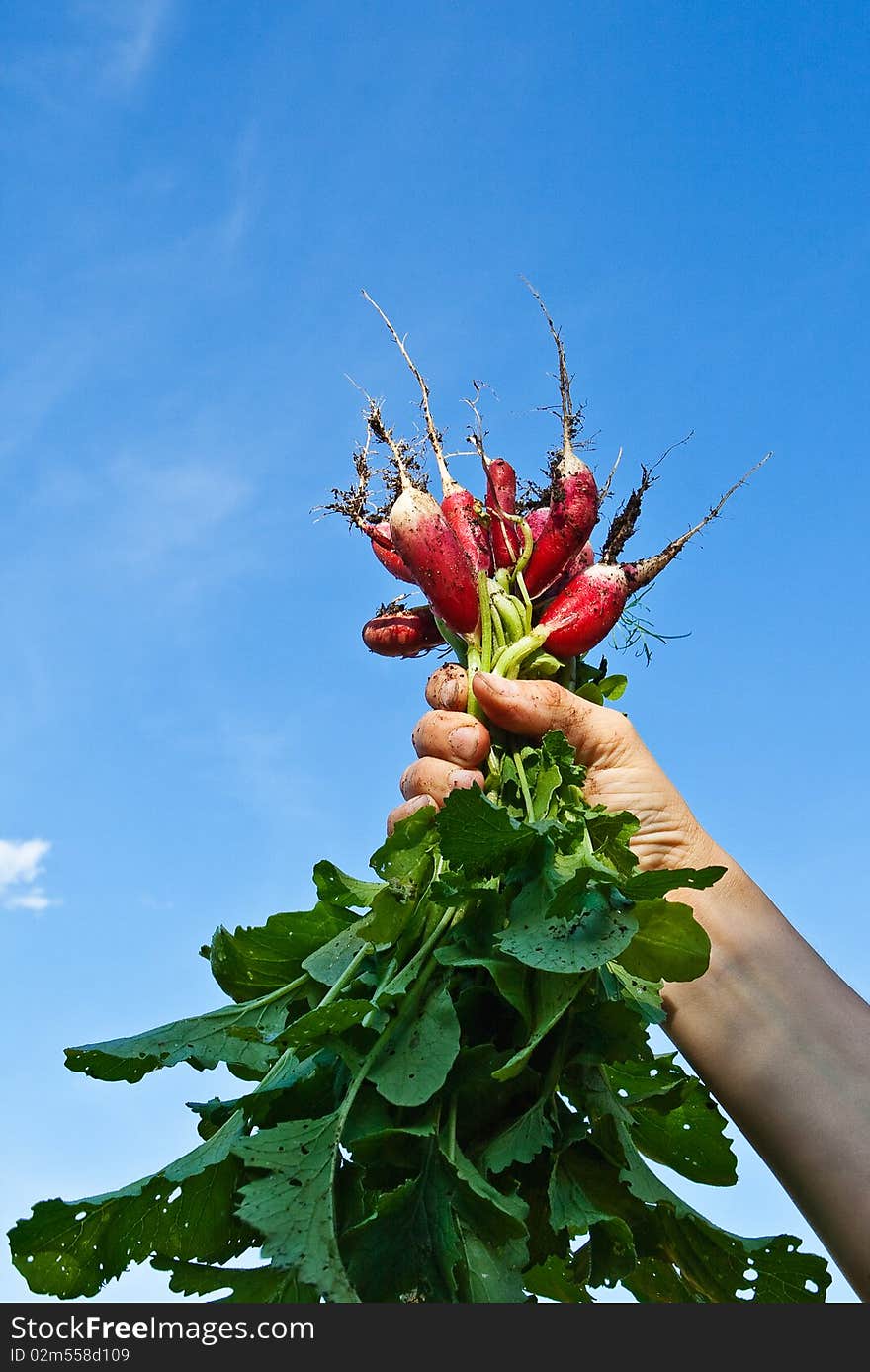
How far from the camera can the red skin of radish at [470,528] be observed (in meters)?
2.55

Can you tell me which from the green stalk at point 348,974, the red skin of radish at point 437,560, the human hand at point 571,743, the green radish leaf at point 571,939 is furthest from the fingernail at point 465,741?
the green radish leaf at point 571,939

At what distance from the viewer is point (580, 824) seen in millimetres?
1801

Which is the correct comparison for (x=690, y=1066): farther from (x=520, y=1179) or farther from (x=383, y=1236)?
(x=383, y=1236)

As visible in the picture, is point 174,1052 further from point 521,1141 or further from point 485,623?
point 485,623

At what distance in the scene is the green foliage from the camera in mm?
1380

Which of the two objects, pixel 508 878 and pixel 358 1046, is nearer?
pixel 358 1046

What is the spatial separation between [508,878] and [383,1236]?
1.98 ft

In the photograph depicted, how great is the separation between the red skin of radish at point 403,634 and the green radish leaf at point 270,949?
0.91 m

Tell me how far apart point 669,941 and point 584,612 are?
1022mm

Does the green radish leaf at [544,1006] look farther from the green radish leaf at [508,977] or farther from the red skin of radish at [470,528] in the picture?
the red skin of radish at [470,528]

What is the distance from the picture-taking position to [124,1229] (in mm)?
1550

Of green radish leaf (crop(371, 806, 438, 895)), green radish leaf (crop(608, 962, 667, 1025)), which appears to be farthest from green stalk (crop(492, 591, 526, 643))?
green radish leaf (crop(608, 962, 667, 1025))

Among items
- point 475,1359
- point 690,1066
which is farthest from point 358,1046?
point 690,1066

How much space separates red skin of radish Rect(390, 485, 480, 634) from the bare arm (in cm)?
16
